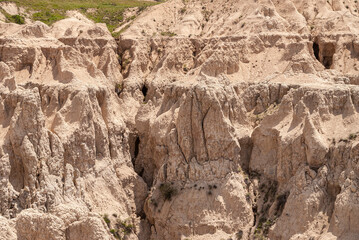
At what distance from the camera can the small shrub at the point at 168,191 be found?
148 ft

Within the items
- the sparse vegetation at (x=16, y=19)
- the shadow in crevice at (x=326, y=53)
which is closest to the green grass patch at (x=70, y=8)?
the sparse vegetation at (x=16, y=19)

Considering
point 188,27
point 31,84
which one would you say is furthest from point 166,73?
point 31,84

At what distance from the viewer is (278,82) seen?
48.6 m

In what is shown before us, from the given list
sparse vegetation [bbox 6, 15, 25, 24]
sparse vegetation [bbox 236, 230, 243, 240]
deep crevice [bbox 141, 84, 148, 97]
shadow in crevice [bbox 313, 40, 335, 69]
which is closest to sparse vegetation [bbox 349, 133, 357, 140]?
sparse vegetation [bbox 236, 230, 243, 240]

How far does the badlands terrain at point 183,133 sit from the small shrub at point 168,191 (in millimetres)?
100

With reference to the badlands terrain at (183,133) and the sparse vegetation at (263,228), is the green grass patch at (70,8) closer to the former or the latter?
the badlands terrain at (183,133)

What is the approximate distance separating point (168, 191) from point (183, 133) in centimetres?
454

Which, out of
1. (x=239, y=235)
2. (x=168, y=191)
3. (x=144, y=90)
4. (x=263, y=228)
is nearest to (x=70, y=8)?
(x=144, y=90)

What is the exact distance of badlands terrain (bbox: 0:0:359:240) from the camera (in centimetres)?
4044

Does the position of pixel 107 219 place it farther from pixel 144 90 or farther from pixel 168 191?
pixel 144 90

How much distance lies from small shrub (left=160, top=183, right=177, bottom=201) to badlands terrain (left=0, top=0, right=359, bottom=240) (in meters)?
0.10

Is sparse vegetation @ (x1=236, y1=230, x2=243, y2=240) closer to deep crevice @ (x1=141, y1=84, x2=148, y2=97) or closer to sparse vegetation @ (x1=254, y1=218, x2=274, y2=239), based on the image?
sparse vegetation @ (x1=254, y1=218, x2=274, y2=239)

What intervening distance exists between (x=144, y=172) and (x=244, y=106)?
9.90m

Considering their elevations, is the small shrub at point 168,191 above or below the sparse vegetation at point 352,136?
below
